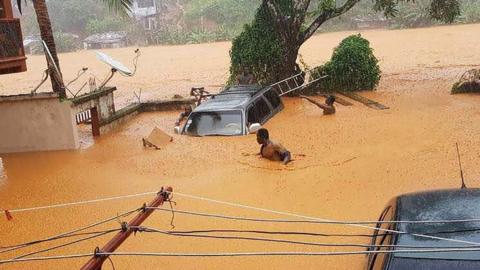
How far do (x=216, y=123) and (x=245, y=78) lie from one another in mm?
6481

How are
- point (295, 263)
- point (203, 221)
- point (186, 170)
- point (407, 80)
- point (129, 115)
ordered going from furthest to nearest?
point (407, 80)
point (129, 115)
point (186, 170)
point (203, 221)
point (295, 263)

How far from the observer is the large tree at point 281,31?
18484mm

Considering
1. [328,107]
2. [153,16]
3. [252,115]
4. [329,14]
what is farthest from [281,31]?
[153,16]

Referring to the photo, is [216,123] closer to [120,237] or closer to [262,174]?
[262,174]

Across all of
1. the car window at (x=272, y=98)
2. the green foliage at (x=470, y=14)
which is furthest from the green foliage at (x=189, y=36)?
the car window at (x=272, y=98)

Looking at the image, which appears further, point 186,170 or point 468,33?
point 468,33

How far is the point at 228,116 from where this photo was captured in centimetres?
1202

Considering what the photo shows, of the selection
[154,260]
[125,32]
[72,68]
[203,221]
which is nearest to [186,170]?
[203,221]

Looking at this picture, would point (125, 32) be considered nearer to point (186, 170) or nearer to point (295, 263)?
point (186, 170)

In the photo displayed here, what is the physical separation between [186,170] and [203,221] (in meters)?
2.90

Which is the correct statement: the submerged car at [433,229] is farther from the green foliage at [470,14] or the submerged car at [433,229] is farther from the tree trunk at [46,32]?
the green foliage at [470,14]

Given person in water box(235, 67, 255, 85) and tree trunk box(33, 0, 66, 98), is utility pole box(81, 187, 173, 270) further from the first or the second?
person in water box(235, 67, 255, 85)

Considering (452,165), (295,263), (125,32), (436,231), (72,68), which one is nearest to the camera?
(436,231)

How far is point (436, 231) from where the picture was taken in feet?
12.3
